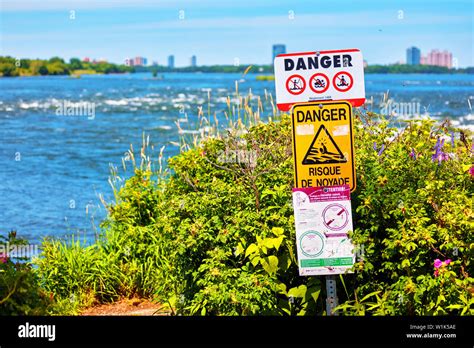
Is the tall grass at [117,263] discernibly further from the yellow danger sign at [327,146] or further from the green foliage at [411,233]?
the yellow danger sign at [327,146]

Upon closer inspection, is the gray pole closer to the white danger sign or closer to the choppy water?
the white danger sign

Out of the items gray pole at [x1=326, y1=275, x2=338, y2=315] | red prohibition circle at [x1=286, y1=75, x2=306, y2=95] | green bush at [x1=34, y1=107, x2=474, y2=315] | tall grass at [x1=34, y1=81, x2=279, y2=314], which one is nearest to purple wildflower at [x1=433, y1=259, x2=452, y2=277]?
green bush at [x1=34, y1=107, x2=474, y2=315]

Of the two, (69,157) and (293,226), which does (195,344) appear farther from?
(69,157)

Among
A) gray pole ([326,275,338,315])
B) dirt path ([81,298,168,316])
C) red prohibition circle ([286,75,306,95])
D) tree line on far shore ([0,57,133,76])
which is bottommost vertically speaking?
dirt path ([81,298,168,316])

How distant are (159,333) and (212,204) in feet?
4.46

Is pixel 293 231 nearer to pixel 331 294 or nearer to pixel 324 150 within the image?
pixel 331 294

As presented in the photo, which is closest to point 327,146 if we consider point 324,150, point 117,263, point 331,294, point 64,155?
point 324,150

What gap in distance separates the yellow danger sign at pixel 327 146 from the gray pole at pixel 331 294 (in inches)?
26.2

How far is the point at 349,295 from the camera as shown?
6.06 metres

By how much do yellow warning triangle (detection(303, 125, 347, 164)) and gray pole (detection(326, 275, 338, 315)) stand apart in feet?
2.70

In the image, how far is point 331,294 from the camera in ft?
18.7

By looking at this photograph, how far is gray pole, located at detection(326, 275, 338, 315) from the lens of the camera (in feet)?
18.7

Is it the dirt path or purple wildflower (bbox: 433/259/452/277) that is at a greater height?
purple wildflower (bbox: 433/259/452/277)

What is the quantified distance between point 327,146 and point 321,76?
1.59ft
